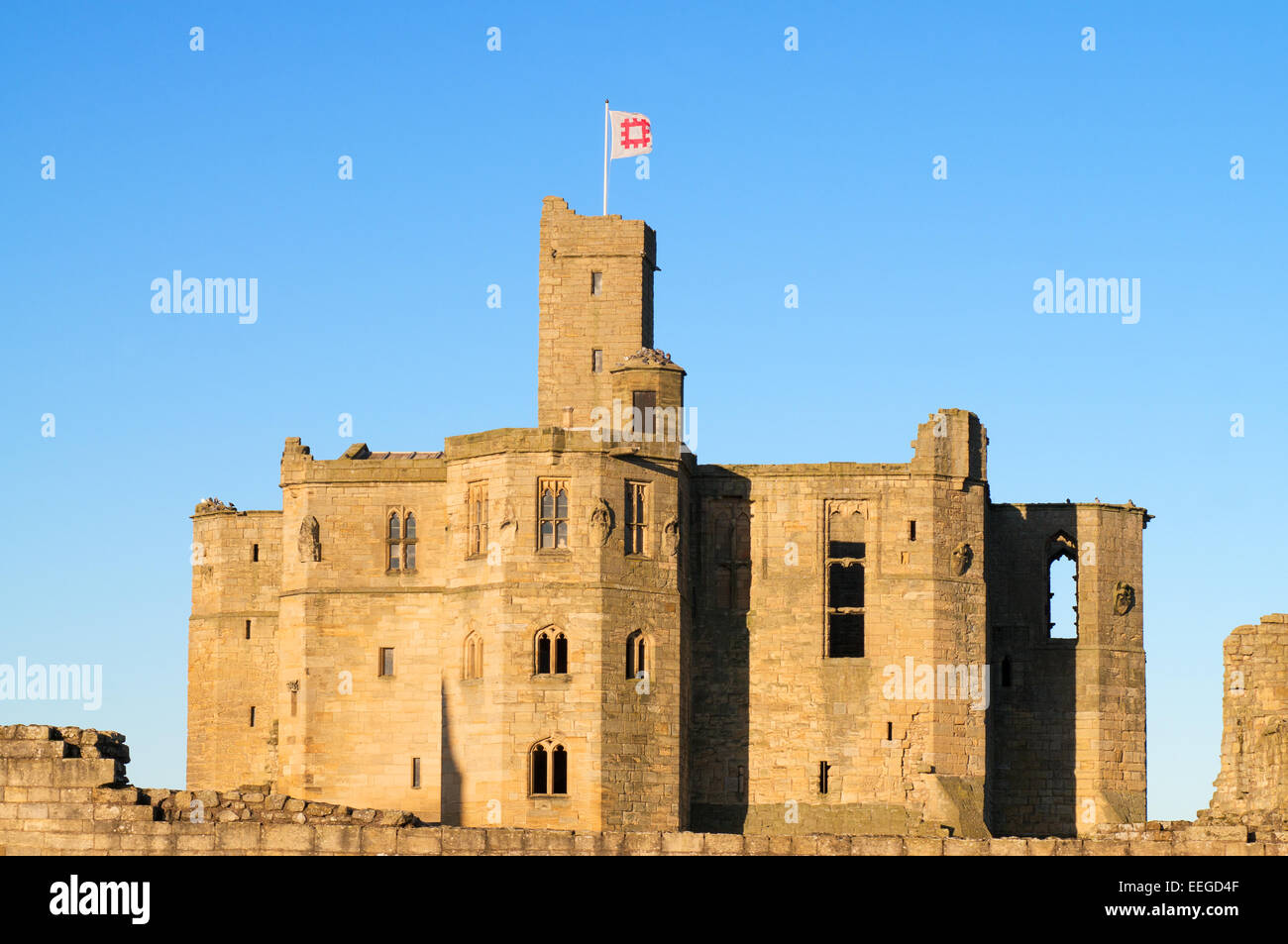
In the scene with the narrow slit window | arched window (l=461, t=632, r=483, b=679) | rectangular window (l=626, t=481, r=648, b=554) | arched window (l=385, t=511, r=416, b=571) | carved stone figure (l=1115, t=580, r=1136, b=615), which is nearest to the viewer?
the narrow slit window

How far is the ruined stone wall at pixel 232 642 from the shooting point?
7912cm

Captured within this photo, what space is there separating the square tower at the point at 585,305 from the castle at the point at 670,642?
3528mm

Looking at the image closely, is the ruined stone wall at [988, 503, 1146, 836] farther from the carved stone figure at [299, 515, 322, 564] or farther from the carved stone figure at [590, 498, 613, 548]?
the carved stone figure at [299, 515, 322, 564]

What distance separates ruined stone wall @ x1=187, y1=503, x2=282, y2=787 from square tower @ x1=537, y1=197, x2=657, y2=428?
9.87 metres

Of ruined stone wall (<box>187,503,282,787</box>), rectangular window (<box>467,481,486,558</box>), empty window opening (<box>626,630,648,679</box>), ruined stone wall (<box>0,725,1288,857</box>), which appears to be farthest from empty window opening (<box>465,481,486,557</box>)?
ruined stone wall (<box>0,725,1288,857</box>)

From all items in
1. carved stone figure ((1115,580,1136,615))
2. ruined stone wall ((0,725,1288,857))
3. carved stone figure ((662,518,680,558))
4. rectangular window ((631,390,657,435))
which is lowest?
ruined stone wall ((0,725,1288,857))

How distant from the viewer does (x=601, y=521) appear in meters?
69.1

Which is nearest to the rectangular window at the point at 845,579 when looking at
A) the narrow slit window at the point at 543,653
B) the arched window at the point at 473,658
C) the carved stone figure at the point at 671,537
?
the carved stone figure at the point at 671,537

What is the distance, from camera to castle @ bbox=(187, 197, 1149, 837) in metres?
68.6

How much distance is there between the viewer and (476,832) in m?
44.6

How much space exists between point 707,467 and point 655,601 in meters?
6.17
